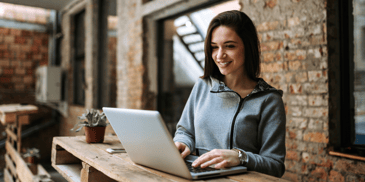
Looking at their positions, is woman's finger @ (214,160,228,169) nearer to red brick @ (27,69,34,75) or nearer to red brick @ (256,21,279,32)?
red brick @ (256,21,279,32)

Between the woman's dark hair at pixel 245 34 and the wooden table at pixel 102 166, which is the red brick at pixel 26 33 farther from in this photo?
the woman's dark hair at pixel 245 34

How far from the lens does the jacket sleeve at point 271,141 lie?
1091mm

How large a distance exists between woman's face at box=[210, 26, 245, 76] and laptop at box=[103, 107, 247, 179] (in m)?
0.46

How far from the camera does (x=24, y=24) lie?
269 inches

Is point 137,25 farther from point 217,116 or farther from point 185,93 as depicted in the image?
point 217,116

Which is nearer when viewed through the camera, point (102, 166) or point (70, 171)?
point (102, 166)

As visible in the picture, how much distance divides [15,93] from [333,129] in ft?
22.8

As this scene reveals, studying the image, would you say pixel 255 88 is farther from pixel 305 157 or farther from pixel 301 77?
pixel 305 157

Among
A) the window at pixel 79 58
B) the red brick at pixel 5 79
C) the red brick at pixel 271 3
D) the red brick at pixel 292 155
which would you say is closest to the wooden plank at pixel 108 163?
the red brick at pixel 292 155

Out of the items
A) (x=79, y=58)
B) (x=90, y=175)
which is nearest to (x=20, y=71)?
(x=79, y=58)

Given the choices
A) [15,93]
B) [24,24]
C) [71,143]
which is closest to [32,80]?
[15,93]

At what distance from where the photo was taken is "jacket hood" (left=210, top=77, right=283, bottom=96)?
1.23 metres

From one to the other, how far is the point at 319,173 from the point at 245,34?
1.16 metres

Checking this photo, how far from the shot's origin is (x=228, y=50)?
4.17 feet
